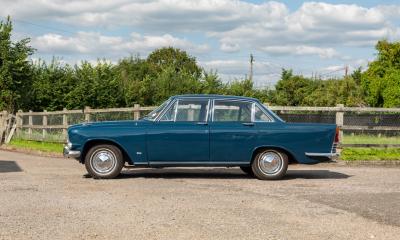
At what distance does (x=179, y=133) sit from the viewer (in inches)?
479

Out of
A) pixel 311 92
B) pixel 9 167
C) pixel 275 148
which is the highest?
pixel 311 92

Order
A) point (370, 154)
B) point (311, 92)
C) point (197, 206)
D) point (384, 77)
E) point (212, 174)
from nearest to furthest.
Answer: point (197, 206) → point (212, 174) → point (370, 154) → point (384, 77) → point (311, 92)

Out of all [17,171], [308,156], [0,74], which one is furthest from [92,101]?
[308,156]

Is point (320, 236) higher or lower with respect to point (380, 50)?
lower

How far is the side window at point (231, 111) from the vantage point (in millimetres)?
12492

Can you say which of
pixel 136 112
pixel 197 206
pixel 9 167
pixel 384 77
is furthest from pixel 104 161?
pixel 384 77

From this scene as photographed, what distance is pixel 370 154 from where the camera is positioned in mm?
17609

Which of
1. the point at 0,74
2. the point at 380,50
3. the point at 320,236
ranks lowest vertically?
the point at 320,236

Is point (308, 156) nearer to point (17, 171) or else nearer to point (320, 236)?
point (320, 236)

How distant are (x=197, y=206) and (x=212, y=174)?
4768 millimetres

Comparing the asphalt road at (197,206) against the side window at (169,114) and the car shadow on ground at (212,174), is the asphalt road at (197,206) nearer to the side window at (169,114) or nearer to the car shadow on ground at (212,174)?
the car shadow on ground at (212,174)

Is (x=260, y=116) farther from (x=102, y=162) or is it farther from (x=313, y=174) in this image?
(x=102, y=162)

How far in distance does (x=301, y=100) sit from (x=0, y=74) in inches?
1689

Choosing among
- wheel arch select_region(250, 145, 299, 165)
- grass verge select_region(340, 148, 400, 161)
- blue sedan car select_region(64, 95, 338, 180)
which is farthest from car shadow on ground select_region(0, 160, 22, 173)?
grass verge select_region(340, 148, 400, 161)
